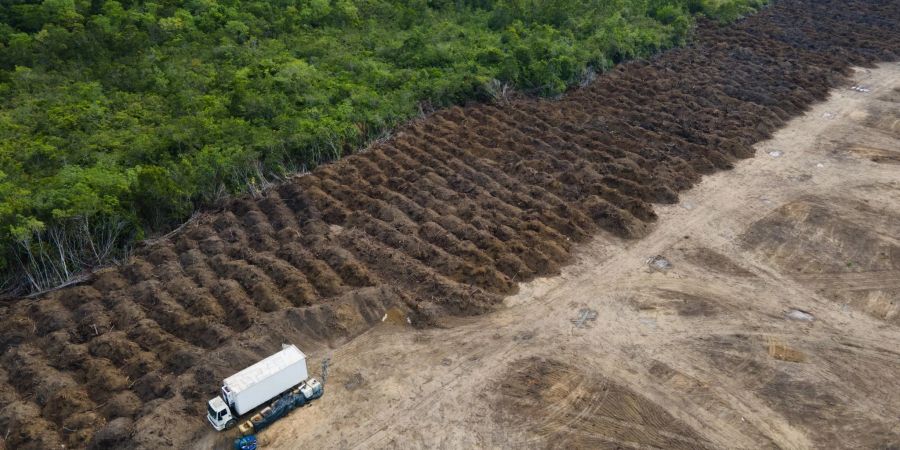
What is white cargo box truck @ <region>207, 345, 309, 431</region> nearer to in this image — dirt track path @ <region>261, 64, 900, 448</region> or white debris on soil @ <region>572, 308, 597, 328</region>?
dirt track path @ <region>261, 64, 900, 448</region>

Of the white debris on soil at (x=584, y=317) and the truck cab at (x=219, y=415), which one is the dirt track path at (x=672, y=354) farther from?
the truck cab at (x=219, y=415)

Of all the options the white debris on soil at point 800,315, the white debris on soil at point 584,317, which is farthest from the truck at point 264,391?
the white debris on soil at point 800,315

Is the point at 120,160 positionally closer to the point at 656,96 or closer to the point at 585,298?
the point at 585,298

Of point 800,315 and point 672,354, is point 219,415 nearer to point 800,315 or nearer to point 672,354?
point 672,354

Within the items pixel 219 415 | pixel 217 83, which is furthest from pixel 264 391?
pixel 217 83

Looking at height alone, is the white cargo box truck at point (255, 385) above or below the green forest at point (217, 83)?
below

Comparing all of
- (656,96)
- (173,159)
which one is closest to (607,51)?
(656,96)

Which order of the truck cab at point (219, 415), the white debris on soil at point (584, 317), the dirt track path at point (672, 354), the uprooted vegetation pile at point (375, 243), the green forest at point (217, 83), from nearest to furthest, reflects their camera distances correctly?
the truck cab at point (219, 415)
the dirt track path at point (672, 354)
the uprooted vegetation pile at point (375, 243)
the white debris on soil at point (584, 317)
the green forest at point (217, 83)
